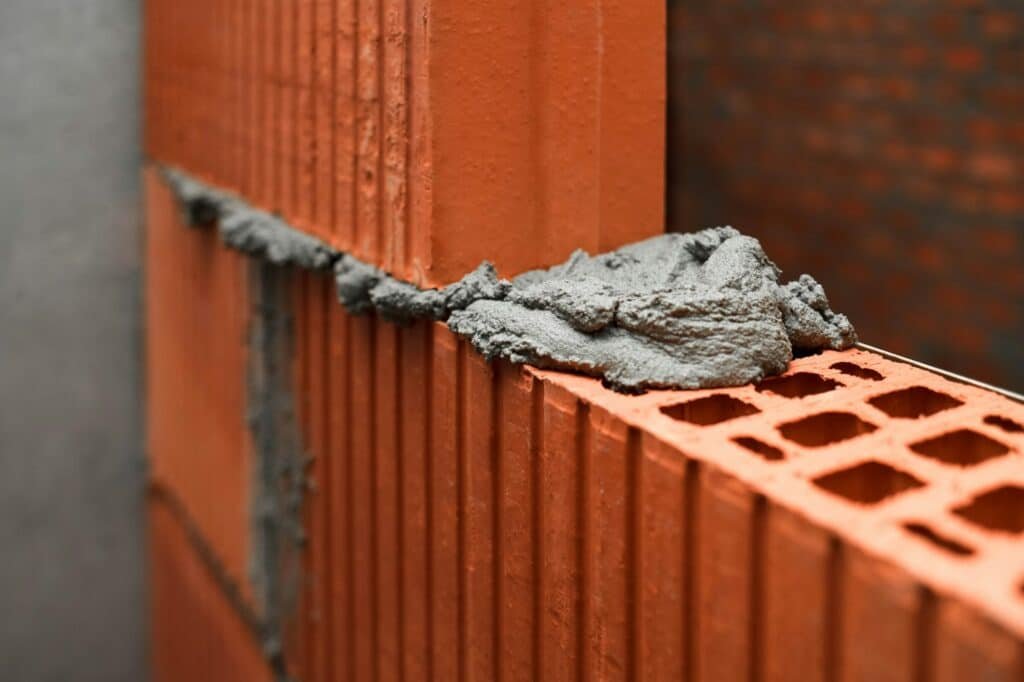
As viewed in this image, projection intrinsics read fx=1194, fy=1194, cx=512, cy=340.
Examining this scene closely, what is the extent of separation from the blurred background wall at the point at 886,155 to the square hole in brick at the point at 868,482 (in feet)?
8.64

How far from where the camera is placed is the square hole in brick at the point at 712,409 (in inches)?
52.2

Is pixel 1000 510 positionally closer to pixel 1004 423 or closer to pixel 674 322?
pixel 1004 423

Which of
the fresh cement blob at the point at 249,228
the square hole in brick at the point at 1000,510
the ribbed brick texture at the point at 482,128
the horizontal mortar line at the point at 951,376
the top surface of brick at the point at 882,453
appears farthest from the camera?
the fresh cement blob at the point at 249,228

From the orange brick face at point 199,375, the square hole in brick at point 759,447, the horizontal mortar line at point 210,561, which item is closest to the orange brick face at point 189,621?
the horizontal mortar line at point 210,561

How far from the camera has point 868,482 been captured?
1159mm

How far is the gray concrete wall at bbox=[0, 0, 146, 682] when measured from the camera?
130 inches

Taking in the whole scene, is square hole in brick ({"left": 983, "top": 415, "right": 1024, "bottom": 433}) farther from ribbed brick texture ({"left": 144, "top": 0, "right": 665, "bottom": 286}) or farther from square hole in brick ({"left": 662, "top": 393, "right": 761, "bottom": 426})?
ribbed brick texture ({"left": 144, "top": 0, "right": 665, "bottom": 286})

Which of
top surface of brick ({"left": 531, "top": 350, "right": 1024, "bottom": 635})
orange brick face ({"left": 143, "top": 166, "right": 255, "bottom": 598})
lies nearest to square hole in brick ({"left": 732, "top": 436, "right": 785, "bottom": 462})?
top surface of brick ({"left": 531, "top": 350, "right": 1024, "bottom": 635})

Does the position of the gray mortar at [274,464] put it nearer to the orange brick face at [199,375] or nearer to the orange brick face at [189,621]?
the orange brick face at [199,375]

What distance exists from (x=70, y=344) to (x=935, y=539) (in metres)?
2.92

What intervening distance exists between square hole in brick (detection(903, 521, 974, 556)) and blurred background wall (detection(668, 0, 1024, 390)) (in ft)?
9.06

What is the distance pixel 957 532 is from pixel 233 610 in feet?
6.96

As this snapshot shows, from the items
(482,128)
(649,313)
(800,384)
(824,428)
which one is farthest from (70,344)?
(824,428)

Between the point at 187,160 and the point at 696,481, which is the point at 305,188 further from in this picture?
the point at 696,481
